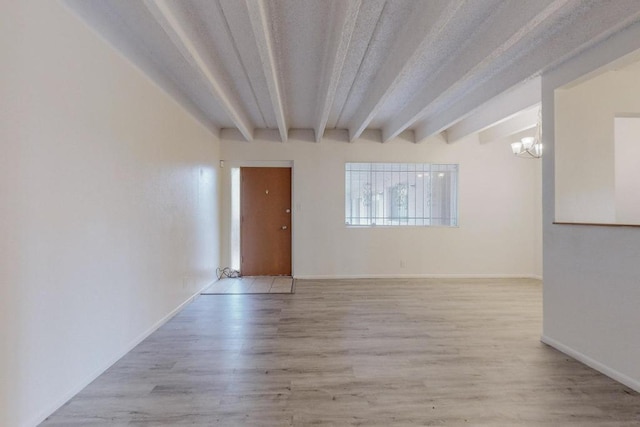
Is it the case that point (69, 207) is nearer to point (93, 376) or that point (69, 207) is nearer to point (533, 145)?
point (93, 376)

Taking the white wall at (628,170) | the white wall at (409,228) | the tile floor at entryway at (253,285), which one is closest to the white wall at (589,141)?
the white wall at (628,170)

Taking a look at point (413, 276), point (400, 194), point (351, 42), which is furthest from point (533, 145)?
point (351, 42)

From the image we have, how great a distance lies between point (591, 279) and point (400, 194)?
12.2ft

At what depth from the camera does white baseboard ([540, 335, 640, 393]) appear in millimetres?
2154

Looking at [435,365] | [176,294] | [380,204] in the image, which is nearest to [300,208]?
[380,204]

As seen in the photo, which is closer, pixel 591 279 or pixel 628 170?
pixel 591 279

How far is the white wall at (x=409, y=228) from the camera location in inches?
231

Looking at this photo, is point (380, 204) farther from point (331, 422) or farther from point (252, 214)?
point (331, 422)

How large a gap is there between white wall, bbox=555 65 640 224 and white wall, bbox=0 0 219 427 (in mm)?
3630

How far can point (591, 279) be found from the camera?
2.45 metres

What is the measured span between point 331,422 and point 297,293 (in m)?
2.94

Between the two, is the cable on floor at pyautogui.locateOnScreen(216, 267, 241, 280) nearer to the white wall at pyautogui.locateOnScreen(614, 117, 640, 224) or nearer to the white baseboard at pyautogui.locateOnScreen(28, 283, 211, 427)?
the white baseboard at pyautogui.locateOnScreen(28, 283, 211, 427)

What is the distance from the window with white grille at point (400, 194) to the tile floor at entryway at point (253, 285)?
163 centimetres

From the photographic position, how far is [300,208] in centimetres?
584
